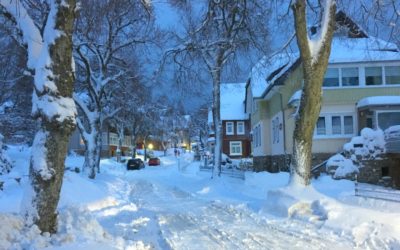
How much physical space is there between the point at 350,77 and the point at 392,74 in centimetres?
257

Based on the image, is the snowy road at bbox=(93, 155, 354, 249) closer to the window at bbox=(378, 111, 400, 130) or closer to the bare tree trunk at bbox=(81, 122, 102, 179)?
the bare tree trunk at bbox=(81, 122, 102, 179)

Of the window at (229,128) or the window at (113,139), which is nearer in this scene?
the window at (229,128)

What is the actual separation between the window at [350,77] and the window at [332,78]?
16.8 inches

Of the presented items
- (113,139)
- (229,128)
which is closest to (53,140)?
(229,128)

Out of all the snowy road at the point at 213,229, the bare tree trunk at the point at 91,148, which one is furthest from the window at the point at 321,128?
the snowy road at the point at 213,229

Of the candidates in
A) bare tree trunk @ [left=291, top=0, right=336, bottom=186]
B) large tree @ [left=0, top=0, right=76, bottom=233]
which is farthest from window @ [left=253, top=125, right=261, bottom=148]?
large tree @ [left=0, top=0, right=76, bottom=233]

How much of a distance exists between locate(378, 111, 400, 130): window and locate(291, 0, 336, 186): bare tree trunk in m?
16.9

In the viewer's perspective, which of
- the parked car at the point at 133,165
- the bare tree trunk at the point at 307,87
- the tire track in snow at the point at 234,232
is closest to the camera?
the tire track in snow at the point at 234,232

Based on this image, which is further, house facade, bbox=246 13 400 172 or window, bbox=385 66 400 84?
window, bbox=385 66 400 84

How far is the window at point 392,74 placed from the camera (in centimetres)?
3203

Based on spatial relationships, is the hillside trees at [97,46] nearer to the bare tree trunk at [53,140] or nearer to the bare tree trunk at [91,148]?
the bare tree trunk at [91,148]

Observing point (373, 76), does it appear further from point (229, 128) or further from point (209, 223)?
point (229, 128)

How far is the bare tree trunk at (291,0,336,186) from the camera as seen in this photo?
1577cm

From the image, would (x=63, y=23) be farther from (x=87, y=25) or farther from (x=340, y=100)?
(x=340, y=100)
